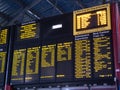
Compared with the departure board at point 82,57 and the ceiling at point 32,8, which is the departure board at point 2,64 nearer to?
the departure board at point 82,57

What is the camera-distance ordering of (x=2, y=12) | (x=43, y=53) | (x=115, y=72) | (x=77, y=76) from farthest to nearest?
1. (x=2, y=12)
2. (x=43, y=53)
3. (x=77, y=76)
4. (x=115, y=72)

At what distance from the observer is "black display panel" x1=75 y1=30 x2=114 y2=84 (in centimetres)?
442

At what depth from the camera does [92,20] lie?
4.82 m

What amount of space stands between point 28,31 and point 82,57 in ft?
4.08

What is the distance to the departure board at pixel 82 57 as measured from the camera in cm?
459

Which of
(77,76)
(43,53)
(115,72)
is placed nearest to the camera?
(115,72)

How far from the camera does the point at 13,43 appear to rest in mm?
5570

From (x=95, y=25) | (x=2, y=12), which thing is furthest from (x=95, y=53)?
(x=2, y=12)

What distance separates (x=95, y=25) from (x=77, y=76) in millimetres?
818

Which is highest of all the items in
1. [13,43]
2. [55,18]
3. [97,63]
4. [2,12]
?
[2,12]

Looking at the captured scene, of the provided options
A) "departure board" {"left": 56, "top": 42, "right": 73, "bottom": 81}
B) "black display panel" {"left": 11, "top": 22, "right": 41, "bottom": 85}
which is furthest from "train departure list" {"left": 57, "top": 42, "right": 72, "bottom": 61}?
"black display panel" {"left": 11, "top": 22, "right": 41, "bottom": 85}

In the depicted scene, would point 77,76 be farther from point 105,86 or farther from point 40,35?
point 40,35

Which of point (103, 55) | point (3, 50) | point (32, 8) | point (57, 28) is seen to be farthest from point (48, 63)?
point (32, 8)

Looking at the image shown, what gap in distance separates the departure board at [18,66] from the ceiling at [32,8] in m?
3.82
